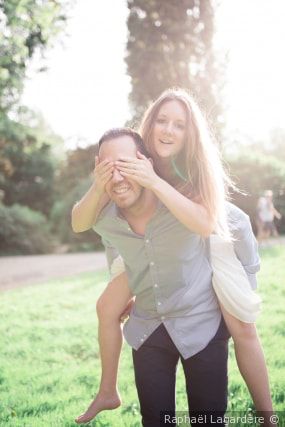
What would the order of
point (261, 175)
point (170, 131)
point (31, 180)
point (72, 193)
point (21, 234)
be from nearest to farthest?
point (170, 131) < point (21, 234) < point (261, 175) < point (72, 193) < point (31, 180)

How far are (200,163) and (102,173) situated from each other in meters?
0.46

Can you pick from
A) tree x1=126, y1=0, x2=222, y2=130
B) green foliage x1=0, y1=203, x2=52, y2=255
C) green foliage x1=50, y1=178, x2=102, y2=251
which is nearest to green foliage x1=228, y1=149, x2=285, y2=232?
tree x1=126, y1=0, x2=222, y2=130

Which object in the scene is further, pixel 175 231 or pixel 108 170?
pixel 175 231

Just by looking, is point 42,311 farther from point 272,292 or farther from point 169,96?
point 169,96

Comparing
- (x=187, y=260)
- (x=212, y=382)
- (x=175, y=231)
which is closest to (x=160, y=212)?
(x=175, y=231)

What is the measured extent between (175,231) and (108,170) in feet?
1.38

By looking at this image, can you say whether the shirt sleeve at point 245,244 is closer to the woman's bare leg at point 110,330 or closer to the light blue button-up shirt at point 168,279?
the light blue button-up shirt at point 168,279

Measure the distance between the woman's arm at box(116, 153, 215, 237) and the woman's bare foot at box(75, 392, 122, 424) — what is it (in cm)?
133

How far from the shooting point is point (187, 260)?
2393mm

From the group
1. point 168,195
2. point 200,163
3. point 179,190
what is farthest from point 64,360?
point 168,195

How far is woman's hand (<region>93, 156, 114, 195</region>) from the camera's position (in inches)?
86.4

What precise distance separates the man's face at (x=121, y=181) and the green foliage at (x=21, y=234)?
20467 millimetres

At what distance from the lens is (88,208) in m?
2.33

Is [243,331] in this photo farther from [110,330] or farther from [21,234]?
[21,234]
